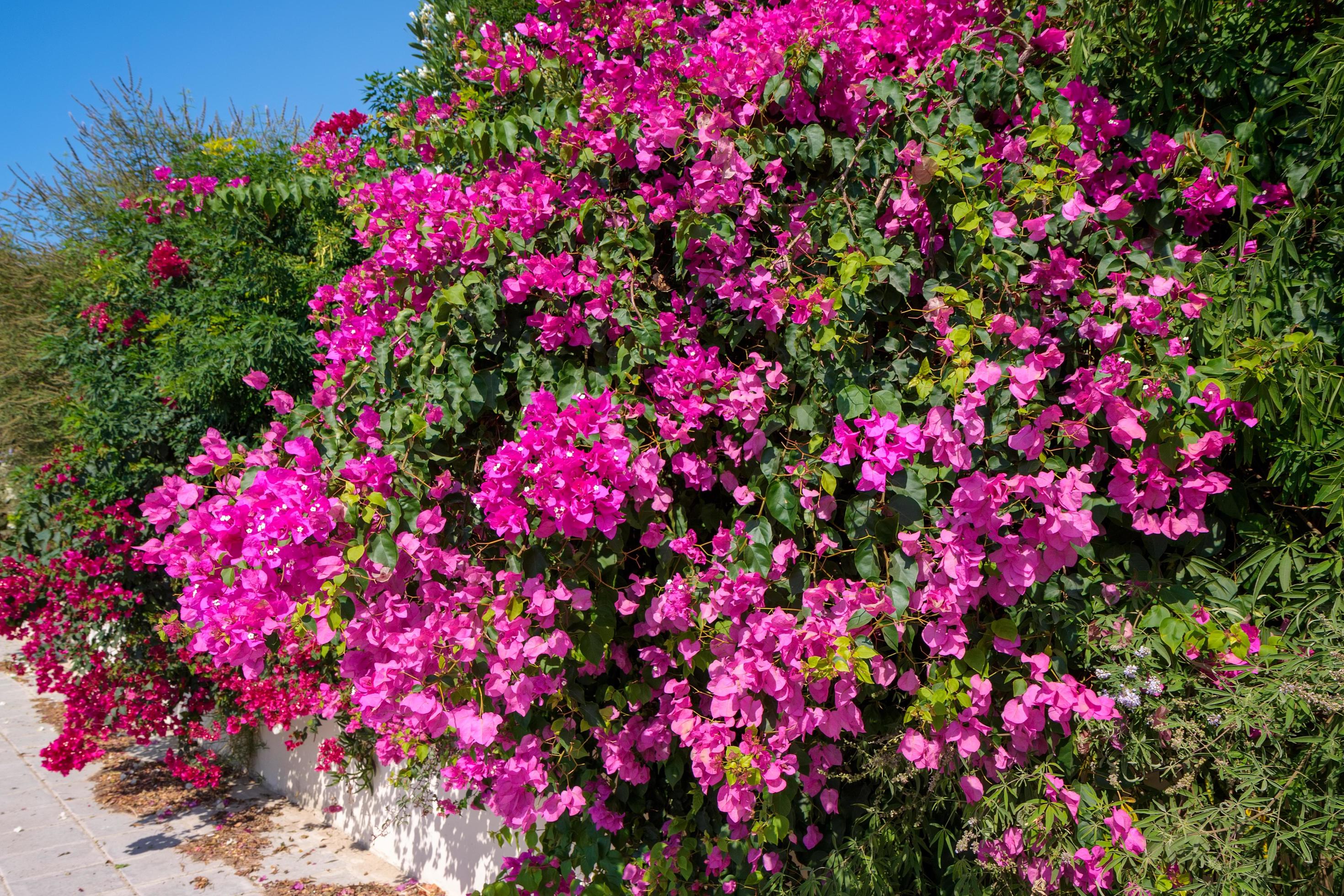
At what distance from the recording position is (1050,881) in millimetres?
1726

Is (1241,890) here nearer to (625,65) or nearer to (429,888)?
(625,65)

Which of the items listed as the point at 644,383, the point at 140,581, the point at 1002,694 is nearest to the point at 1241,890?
the point at 1002,694

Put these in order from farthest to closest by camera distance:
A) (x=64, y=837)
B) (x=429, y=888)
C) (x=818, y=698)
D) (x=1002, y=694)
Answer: (x=64, y=837)
(x=429, y=888)
(x=1002, y=694)
(x=818, y=698)

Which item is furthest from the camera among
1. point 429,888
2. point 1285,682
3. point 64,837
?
point 64,837

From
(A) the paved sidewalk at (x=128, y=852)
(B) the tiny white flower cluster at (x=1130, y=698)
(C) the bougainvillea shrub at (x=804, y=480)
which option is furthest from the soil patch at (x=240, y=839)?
(B) the tiny white flower cluster at (x=1130, y=698)

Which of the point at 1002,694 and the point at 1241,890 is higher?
the point at 1002,694

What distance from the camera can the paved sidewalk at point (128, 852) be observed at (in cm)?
406

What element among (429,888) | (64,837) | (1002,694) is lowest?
(429,888)

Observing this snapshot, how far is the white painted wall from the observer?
3.68 metres

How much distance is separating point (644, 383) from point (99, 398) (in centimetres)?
433

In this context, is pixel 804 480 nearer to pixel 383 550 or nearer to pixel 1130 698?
pixel 1130 698

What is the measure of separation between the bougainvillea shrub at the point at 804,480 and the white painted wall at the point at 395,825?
1.67 m

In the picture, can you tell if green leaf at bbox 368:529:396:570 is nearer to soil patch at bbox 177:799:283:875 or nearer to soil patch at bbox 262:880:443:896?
soil patch at bbox 262:880:443:896

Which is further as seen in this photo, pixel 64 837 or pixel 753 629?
pixel 64 837
